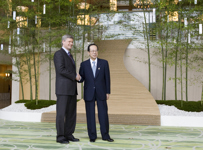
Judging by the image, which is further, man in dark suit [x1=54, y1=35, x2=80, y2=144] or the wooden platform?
the wooden platform

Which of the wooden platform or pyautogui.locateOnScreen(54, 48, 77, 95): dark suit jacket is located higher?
pyautogui.locateOnScreen(54, 48, 77, 95): dark suit jacket

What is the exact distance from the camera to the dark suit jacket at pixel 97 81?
3.45 meters

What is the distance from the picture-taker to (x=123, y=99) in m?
6.61

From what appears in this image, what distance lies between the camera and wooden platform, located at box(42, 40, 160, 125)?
17.2 ft

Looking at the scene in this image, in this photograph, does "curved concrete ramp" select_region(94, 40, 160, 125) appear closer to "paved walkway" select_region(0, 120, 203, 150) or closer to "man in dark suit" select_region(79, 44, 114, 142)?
"paved walkway" select_region(0, 120, 203, 150)

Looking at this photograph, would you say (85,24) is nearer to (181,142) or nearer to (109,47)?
(109,47)

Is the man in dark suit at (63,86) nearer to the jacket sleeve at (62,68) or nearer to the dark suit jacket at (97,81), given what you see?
the jacket sleeve at (62,68)

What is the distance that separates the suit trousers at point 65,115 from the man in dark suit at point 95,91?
0.20m

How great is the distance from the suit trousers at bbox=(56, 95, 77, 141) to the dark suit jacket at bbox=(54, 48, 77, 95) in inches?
3.1

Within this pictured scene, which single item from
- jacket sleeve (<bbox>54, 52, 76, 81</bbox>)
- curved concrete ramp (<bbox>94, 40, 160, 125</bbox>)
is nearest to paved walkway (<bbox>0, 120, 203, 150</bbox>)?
jacket sleeve (<bbox>54, 52, 76, 81</bbox>)

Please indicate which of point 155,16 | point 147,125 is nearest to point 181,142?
point 147,125

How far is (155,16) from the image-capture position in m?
7.89

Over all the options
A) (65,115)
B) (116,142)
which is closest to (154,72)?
(116,142)

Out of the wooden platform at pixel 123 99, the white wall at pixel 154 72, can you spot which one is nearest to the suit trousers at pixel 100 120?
the wooden platform at pixel 123 99
